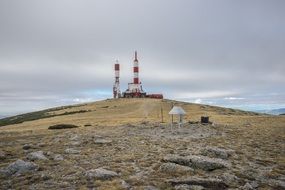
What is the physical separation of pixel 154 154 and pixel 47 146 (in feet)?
30.7

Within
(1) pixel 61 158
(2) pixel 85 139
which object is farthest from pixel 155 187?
(2) pixel 85 139

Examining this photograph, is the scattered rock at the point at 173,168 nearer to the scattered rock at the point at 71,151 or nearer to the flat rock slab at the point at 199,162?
the flat rock slab at the point at 199,162

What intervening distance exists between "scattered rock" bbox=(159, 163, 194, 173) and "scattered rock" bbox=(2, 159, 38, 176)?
23.8 feet

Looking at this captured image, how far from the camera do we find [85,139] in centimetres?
3027

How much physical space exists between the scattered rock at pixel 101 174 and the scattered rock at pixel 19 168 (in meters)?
3.67

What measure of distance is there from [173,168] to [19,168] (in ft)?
28.4

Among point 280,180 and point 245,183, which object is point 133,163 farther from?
point 280,180

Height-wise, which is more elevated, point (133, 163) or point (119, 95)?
point (119, 95)

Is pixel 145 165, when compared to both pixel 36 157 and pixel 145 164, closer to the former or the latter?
pixel 145 164

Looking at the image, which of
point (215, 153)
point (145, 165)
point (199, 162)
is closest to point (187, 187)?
point (199, 162)

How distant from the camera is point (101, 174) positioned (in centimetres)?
1783

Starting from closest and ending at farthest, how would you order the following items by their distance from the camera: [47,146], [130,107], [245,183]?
[245,183]
[47,146]
[130,107]

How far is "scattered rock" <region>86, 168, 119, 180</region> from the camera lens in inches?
696

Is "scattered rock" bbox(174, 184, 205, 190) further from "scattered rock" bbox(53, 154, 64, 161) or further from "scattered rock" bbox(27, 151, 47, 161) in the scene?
"scattered rock" bbox(27, 151, 47, 161)
